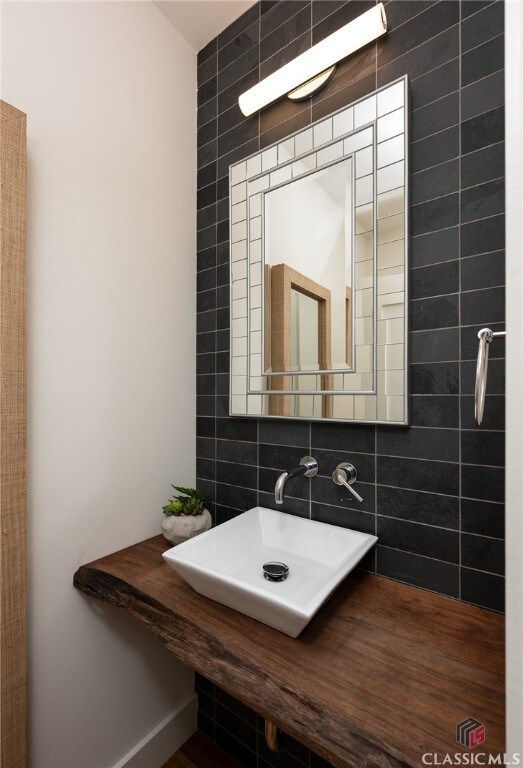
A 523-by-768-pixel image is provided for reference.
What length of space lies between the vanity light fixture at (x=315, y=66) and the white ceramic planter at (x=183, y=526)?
152 cm

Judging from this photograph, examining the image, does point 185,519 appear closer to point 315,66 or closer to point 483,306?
point 483,306

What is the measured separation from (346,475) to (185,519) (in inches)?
23.2

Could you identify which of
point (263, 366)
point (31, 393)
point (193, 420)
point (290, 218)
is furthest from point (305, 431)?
point (31, 393)

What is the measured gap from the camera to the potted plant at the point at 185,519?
1.27m

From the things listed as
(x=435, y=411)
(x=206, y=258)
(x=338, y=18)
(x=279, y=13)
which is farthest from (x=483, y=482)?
(x=279, y=13)

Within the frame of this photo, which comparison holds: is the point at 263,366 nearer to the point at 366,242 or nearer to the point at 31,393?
the point at 366,242

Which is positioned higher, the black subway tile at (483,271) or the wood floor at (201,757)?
the black subway tile at (483,271)

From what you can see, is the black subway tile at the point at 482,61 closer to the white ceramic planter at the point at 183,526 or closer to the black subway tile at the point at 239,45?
the black subway tile at the point at 239,45

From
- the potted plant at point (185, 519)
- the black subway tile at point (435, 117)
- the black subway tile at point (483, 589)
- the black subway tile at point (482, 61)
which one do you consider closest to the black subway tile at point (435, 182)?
the black subway tile at point (435, 117)

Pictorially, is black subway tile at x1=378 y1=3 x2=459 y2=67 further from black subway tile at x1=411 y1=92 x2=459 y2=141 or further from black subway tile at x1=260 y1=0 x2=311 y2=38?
black subway tile at x1=260 y1=0 x2=311 y2=38

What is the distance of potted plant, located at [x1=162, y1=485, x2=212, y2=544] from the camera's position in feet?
4.15

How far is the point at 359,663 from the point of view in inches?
29.6

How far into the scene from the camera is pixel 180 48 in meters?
1.56

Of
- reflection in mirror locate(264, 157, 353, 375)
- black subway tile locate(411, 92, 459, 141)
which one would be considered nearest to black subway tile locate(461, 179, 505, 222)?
black subway tile locate(411, 92, 459, 141)
